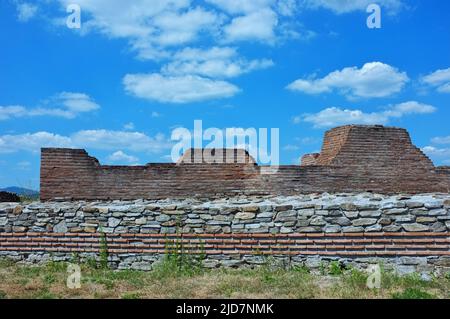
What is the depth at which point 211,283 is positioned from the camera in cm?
730

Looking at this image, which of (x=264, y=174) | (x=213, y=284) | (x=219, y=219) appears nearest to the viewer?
(x=213, y=284)

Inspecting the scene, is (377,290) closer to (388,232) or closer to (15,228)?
(388,232)

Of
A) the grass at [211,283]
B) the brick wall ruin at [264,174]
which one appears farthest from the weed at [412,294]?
the brick wall ruin at [264,174]

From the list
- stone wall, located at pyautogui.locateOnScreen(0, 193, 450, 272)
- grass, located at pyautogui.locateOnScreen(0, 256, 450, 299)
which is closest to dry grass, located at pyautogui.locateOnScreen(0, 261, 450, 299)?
grass, located at pyautogui.locateOnScreen(0, 256, 450, 299)

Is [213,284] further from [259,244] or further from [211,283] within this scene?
[259,244]

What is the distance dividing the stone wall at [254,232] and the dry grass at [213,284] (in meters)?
0.33

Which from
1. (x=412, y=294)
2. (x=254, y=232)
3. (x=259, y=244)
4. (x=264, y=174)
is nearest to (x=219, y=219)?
(x=254, y=232)

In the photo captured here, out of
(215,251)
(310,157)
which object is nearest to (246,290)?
(215,251)

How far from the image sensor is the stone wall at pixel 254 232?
7992 millimetres

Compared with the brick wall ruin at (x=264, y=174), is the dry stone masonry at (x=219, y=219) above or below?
below

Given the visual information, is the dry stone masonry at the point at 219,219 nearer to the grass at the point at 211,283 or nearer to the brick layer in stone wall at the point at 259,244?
the brick layer in stone wall at the point at 259,244

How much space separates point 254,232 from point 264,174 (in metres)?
2.94

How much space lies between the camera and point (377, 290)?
6.78m

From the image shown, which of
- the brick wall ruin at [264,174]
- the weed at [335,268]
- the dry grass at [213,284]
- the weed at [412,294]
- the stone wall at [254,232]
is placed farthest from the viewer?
the brick wall ruin at [264,174]
